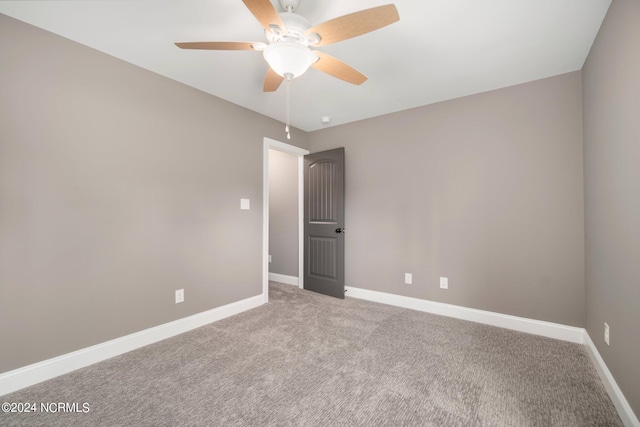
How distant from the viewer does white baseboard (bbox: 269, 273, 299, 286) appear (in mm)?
4453

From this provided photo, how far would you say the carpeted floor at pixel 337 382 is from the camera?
62.1 inches

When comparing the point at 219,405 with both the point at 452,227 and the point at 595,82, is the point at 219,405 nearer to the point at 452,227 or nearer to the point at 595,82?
the point at 452,227

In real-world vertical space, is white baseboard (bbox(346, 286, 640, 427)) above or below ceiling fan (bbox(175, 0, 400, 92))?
below

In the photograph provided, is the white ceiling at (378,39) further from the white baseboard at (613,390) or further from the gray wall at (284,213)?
the white baseboard at (613,390)

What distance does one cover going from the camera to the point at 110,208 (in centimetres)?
226

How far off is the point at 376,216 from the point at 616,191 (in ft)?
7.46

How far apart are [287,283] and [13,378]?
312 cm

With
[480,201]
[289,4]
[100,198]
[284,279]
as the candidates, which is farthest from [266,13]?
[284,279]

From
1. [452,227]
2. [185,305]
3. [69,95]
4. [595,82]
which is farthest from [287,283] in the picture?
[595,82]

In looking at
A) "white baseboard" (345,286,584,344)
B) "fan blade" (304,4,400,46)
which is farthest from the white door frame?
"fan blade" (304,4,400,46)

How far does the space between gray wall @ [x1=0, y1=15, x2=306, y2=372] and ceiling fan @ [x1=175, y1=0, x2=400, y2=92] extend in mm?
1200

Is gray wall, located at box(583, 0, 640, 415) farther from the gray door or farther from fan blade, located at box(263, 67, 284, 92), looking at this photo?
the gray door

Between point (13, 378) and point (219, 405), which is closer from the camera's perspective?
point (219, 405)

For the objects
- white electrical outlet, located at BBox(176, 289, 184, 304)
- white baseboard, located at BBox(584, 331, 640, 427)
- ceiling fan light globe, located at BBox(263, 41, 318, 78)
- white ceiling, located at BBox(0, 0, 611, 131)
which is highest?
white ceiling, located at BBox(0, 0, 611, 131)
